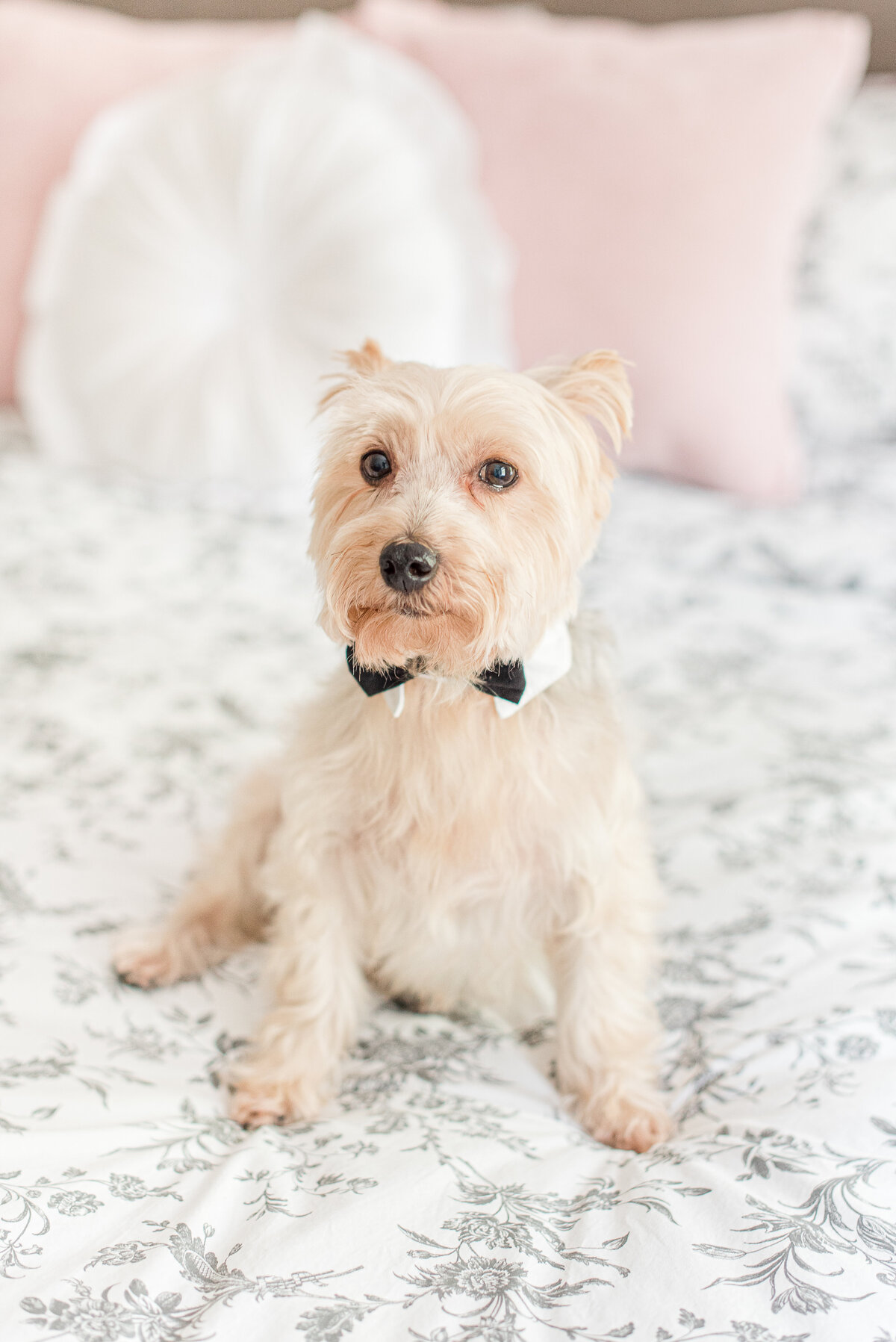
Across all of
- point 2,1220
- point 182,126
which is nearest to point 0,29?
point 182,126

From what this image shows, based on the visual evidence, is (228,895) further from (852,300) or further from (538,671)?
(852,300)

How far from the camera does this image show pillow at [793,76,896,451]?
2.22 metres

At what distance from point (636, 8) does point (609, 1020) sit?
266 cm

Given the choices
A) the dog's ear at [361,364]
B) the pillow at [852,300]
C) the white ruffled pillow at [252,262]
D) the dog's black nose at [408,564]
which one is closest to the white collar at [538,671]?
the dog's black nose at [408,564]

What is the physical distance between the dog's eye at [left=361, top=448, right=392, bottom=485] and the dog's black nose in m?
0.12

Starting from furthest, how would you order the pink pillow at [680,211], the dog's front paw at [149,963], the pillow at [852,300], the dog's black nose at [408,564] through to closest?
1. the pillow at [852,300]
2. the pink pillow at [680,211]
3. the dog's front paw at [149,963]
4. the dog's black nose at [408,564]

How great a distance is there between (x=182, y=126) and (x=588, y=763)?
194cm

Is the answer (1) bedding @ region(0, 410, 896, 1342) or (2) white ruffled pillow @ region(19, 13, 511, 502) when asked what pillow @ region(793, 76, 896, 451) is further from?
(2) white ruffled pillow @ region(19, 13, 511, 502)

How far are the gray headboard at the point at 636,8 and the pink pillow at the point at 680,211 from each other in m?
0.28

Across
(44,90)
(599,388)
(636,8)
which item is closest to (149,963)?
(599,388)

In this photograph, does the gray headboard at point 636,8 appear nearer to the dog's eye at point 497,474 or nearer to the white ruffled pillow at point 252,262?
the white ruffled pillow at point 252,262

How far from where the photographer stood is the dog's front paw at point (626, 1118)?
100 cm

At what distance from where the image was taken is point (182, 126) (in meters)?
2.31

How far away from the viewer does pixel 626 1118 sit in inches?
39.8
